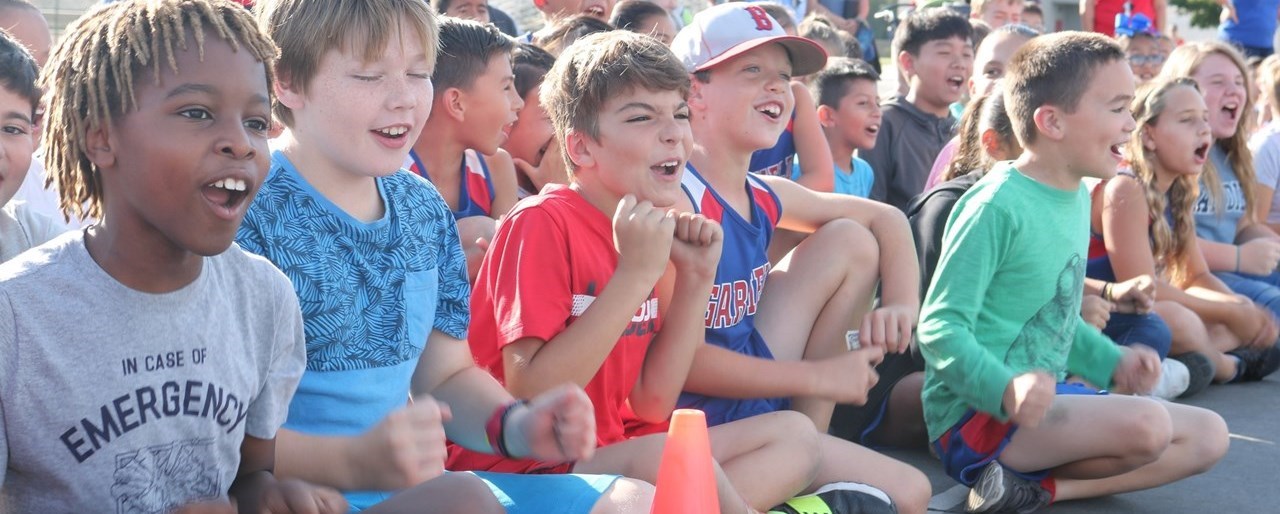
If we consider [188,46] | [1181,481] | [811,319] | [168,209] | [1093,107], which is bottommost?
[1181,481]

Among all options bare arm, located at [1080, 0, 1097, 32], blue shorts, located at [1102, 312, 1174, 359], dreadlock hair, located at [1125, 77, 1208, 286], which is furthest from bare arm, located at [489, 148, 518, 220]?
bare arm, located at [1080, 0, 1097, 32]

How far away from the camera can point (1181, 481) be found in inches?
183

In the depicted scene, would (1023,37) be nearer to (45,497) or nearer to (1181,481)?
(1181,481)

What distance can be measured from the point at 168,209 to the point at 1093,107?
3236mm

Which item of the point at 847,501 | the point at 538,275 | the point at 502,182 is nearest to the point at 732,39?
the point at 502,182

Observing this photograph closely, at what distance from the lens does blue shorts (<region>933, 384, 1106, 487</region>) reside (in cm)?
420

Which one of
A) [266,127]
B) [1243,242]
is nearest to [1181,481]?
[1243,242]

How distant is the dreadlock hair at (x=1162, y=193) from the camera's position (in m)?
5.90

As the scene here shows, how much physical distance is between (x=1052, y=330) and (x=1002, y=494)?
60cm

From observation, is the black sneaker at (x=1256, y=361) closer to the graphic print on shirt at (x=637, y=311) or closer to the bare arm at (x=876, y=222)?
the bare arm at (x=876, y=222)

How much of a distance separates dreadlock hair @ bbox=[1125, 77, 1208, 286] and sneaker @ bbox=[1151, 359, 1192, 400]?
541 millimetres

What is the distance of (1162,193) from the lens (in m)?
5.97

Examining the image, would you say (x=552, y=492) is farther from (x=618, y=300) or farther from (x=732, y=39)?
(x=732, y=39)

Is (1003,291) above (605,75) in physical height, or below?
below
